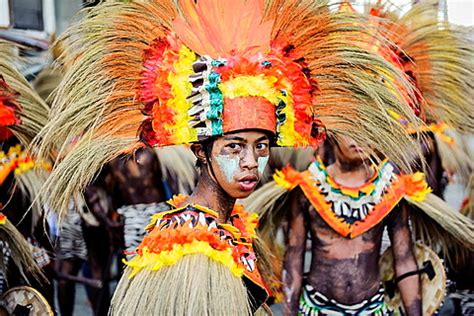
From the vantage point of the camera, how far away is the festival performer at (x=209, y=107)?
2484 mm

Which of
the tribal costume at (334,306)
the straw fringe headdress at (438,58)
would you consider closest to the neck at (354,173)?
the straw fringe headdress at (438,58)

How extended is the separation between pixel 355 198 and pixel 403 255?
1.28 feet

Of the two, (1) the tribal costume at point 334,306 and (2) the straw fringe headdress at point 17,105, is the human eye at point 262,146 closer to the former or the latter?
(2) the straw fringe headdress at point 17,105

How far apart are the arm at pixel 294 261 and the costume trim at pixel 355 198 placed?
0.13 m

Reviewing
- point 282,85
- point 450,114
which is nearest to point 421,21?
point 450,114

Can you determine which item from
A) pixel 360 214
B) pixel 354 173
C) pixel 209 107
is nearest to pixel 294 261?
pixel 360 214

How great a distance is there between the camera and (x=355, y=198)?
391 cm

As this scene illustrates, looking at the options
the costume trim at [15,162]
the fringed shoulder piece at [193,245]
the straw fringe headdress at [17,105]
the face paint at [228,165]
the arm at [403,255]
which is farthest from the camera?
the costume trim at [15,162]

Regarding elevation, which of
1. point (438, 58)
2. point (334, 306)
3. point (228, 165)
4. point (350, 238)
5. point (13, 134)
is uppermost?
point (438, 58)

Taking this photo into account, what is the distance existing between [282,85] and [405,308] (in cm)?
180

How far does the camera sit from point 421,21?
4.19 m

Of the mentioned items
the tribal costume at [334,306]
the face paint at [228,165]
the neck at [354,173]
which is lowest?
the tribal costume at [334,306]

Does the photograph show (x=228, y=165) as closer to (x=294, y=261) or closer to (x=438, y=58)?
(x=294, y=261)

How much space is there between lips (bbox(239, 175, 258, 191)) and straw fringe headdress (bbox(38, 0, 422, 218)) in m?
0.17
